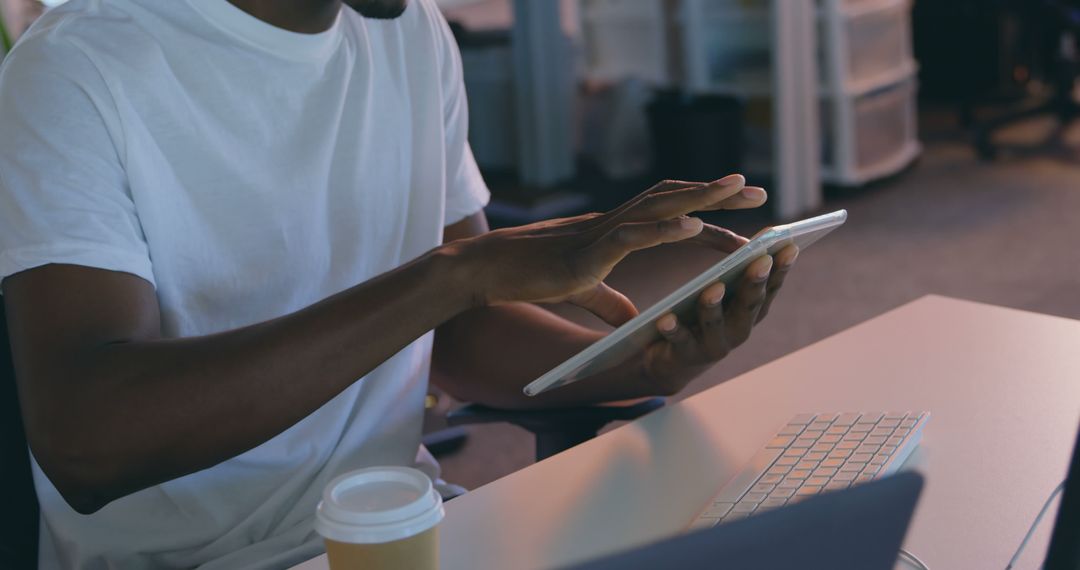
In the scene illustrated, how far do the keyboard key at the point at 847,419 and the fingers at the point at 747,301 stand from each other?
0.12 metres

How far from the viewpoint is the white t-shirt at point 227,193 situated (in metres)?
0.97

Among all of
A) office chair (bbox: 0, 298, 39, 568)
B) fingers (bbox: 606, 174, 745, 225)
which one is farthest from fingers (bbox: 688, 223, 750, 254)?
office chair (bbox: 0, 298, 39, 568)

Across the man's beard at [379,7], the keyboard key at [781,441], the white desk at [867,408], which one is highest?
the man's beard at [379,7]

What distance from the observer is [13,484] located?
1021 mm

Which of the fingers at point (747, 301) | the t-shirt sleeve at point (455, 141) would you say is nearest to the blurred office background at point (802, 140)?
the t-shirt sleeve at point (455, 141)

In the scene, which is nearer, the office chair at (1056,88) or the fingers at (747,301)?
the fingers at (747,301)

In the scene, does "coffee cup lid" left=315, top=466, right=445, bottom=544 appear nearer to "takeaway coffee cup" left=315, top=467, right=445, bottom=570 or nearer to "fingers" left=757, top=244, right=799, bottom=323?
"takeaway coffee cup" left=315, top=467, right=445, bottom=570

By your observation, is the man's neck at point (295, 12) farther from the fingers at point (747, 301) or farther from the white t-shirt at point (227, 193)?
the fingers at point (747, 301)

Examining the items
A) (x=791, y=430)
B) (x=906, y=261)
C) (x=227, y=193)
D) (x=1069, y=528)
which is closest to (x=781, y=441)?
(x=791, y=430)

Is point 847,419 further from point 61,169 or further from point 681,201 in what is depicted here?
point 61,169

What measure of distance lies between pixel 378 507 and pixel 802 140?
136 inches

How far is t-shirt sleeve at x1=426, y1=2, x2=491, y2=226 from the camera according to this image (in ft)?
4.34

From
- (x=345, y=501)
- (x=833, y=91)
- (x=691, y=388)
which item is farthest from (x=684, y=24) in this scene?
(x=345, y=501)

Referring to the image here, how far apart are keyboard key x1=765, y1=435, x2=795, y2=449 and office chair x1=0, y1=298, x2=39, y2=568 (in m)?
0.64
